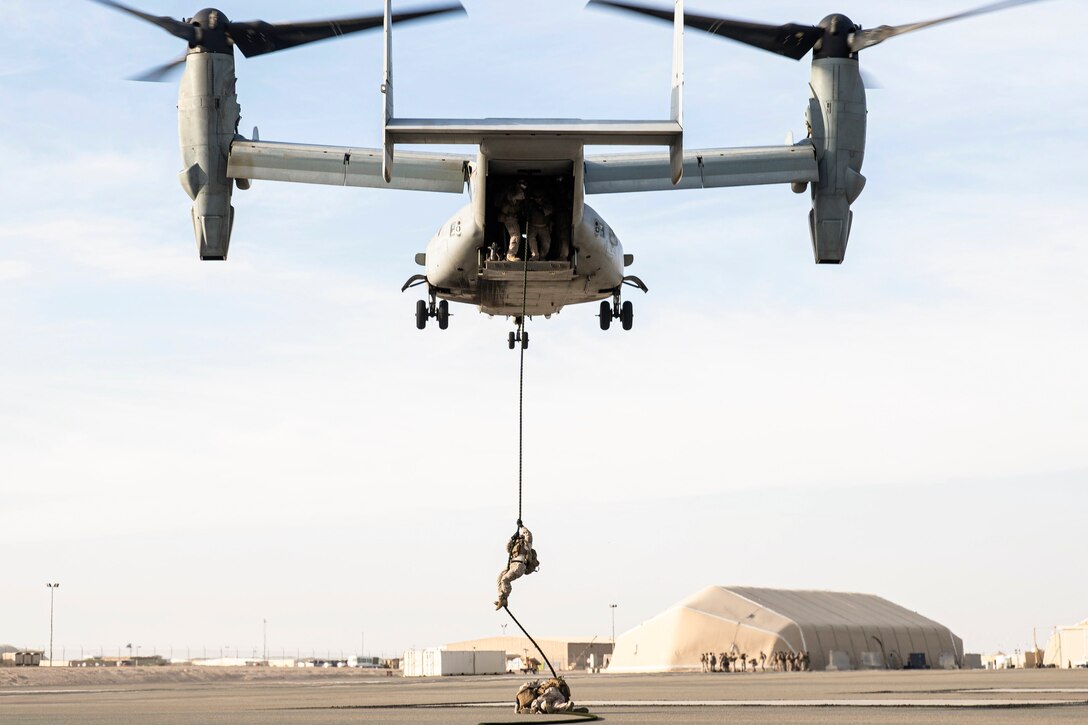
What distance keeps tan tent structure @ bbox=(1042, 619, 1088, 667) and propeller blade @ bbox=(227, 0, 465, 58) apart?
178 feet

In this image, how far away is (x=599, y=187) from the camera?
25.9 m

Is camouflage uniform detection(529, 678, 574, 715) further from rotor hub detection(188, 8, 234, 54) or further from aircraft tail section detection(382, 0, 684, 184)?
rotor hub detection(188, 8, 234, 54)

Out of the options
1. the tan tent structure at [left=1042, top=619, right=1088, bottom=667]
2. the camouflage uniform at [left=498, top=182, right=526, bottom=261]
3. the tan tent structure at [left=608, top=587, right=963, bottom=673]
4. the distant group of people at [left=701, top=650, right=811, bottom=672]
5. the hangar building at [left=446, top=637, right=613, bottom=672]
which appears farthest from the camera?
the hangar building at [left=446, top=637, right=613, bottom=672]

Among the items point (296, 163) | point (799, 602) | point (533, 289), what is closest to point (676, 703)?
point (533, 289)

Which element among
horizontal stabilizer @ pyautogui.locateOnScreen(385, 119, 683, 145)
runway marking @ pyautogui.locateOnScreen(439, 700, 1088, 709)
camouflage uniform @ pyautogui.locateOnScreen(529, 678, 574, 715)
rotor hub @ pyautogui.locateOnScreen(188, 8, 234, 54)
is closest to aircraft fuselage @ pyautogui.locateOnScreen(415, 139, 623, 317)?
horizontal stabilizer @ pyautogui.locateOnScreen(385, 119, 683, 145)

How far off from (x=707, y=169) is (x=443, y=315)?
7.57m

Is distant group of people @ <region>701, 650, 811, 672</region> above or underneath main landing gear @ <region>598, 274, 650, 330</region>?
underneath

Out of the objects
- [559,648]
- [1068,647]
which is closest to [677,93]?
[1068,647]

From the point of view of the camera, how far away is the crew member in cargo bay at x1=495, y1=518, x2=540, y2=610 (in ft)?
50.2

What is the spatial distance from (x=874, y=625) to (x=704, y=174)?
65.9 metres

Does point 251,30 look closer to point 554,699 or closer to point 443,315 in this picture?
point 443,315

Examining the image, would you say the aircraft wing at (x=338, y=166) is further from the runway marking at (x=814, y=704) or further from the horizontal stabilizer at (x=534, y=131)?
the runway marking at (x=814, y=704)

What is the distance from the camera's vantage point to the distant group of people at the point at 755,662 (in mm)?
70500

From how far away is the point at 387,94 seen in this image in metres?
18.2
